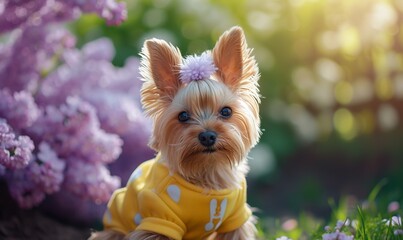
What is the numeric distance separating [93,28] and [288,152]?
2551 mm

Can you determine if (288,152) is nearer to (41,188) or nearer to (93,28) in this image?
(93,28)

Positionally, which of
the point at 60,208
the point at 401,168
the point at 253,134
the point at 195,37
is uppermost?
the point at 195,37

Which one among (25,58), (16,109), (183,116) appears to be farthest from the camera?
(25,58)

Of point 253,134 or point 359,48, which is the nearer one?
point 253,134

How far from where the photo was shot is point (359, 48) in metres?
6.83

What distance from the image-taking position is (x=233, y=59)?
3.46 meters

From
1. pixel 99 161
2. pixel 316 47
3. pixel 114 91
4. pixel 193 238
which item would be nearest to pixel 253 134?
pixel 193 238

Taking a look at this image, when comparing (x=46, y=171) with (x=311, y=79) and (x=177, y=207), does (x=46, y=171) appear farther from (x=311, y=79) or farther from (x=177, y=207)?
(x=311, y=79)

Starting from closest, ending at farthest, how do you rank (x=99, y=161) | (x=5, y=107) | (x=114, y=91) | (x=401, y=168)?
(x=5, y=107) → (x=99, y=161) → (x=114, y=91) → (x=401, y=168)

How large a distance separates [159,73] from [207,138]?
1.60 ft

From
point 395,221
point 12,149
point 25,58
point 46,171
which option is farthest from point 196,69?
point 25,58

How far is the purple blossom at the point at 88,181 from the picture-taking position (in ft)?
13.6

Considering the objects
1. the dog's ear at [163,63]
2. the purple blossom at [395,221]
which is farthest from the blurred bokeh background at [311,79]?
the dog's ear at [163,63]

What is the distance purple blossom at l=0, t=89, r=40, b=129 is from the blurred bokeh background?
2812mm
